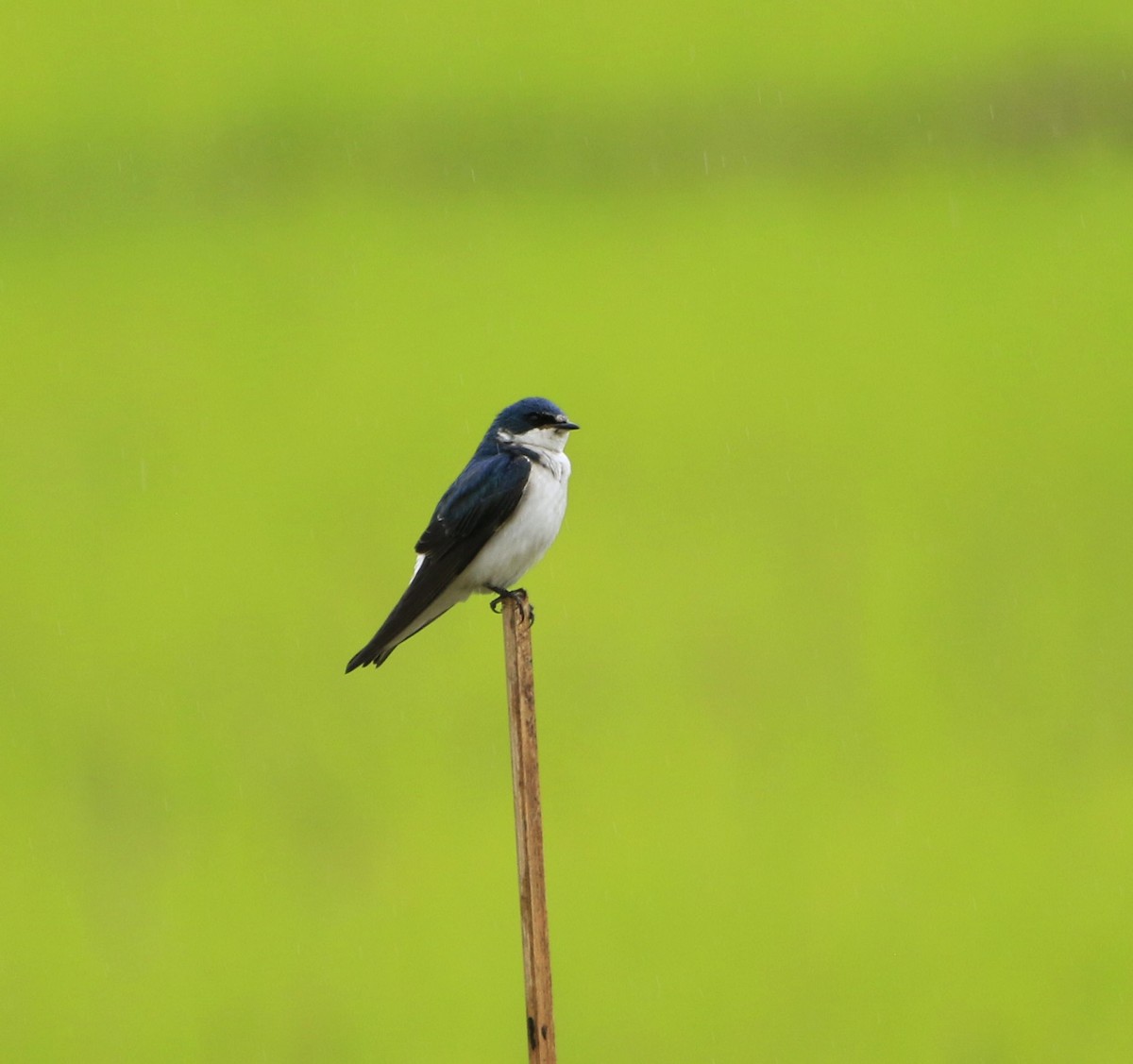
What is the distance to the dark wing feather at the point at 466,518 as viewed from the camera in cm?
543

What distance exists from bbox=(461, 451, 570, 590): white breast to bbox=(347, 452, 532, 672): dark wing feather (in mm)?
29

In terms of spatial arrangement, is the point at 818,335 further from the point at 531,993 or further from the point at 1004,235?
the point at 531,993

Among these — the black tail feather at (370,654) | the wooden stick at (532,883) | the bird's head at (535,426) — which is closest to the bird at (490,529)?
the bird's head at (535,426)

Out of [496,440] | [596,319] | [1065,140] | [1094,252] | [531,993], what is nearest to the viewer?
[531,993]

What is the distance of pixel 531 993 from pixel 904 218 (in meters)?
10.1

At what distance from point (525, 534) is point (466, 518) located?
0.21 metres

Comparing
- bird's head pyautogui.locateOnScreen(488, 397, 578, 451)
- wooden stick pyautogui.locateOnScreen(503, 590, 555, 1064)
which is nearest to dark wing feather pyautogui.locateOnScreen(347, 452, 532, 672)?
bird's head pyautogui.locateOnScreen(488, 397, 578, 451)

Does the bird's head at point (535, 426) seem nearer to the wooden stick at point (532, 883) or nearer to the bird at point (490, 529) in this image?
the bird at point (490, 529)

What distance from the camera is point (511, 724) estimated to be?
3.64 metres

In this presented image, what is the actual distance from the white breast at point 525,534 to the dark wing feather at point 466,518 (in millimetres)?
29

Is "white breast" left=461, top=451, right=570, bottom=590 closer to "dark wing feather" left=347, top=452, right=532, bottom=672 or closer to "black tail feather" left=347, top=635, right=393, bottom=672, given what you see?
"dark wing feather" left=347, top=452, right=532, bottom=672

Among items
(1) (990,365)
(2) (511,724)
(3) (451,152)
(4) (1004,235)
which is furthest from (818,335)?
(2) (511,724)

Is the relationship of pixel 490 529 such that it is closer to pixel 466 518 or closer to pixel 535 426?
pixel 466 518

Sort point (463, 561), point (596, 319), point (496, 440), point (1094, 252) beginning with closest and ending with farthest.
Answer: point (463, 561) < point (496, 440) < point (596, 319) < point (1094, 252)
